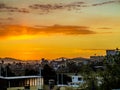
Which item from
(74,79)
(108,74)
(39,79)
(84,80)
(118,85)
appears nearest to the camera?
(118,85)

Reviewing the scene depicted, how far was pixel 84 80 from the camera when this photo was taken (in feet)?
89.7

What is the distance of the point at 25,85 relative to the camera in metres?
32.0

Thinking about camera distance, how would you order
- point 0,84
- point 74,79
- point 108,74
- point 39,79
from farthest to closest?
point 74,79, point 39,79, point 0,84, point 108,74

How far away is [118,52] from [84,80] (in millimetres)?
2840

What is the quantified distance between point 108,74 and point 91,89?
134cm

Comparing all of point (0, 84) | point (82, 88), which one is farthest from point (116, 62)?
point (0, 84)

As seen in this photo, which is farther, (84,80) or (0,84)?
(0,84)

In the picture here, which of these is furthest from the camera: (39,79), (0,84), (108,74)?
(39,79)

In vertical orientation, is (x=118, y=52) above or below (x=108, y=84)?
above

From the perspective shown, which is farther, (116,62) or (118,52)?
(118,52)

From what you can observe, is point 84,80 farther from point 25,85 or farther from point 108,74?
point 25,85

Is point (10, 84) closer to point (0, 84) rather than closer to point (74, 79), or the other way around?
point (0, 84)

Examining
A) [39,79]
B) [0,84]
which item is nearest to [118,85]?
[0,84]

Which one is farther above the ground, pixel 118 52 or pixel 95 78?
pixel 118 52
